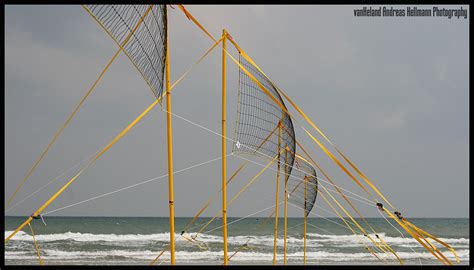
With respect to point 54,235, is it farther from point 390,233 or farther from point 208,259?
point 390,233

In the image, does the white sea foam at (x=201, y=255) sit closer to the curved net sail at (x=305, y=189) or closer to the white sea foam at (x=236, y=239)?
the white sea foam at (x=236, y=239)

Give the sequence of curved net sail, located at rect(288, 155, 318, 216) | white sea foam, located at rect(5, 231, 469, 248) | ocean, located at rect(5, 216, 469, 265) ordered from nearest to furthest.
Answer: curved net sail, located at rect(288, 155, 318, 216) < ocean, located at rect(5, 216, 469, 265) < white sea foam, located at rect(5, 231, 469, 248)

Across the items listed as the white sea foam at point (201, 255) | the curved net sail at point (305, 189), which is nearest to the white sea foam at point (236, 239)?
the white sea foam at point (201, 255)

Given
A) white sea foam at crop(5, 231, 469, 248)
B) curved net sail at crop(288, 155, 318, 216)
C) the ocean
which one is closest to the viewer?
curved net sail at crop(288, 155, 318, 216)

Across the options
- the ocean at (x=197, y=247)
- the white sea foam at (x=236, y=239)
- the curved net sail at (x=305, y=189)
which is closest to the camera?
the curved net sail at (x=305, y=189)

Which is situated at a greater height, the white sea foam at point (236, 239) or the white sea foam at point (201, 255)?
the white sea foam at point (236, 239)

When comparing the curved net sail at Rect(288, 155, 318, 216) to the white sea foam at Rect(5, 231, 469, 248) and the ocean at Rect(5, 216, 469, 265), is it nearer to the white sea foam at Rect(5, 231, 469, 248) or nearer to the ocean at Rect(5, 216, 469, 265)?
the ocean at Rect(5, 216, 469, 265)

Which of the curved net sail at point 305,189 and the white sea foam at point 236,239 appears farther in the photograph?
the white sea foam at point 236,239

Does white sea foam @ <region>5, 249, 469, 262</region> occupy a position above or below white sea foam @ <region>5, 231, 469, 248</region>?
below

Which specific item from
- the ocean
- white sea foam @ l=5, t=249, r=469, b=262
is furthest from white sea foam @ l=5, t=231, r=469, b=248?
white sea foam @ l=5, t=249, r=469, b=262

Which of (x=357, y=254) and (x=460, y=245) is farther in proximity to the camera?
(x=460, y=245)

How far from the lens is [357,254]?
29703 millimetres
